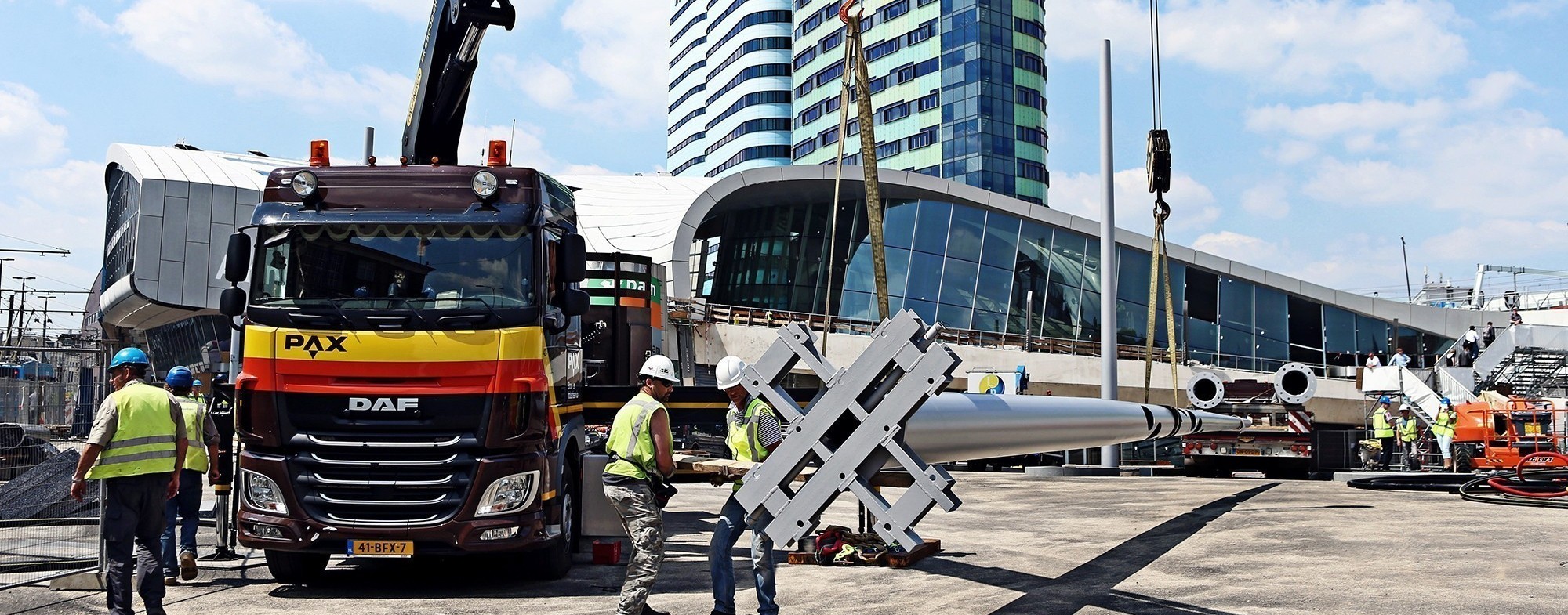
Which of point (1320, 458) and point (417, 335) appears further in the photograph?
point (1320, 458)

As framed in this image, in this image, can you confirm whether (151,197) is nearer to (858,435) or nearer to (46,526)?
(46,526)

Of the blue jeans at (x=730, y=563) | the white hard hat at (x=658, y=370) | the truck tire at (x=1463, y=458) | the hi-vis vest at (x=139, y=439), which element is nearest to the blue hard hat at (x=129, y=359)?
the hi-vis vest at (x=139, y=439)

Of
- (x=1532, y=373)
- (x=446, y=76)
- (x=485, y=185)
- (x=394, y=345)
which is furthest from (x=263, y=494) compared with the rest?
(x=1532, y=373)

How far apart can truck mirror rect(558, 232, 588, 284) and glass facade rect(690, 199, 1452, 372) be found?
34319mm

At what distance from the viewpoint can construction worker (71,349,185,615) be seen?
7328 millimetres

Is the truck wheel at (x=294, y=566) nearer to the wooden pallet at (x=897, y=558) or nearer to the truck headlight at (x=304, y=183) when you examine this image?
the truck headlight at (x=304, y=183)

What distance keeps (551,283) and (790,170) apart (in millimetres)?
34006

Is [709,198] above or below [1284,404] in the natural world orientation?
above

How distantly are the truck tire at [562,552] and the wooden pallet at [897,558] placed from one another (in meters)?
1.87

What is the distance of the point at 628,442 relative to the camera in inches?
282

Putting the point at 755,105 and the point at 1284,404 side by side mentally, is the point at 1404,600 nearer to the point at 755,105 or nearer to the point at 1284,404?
the point at 1284,404

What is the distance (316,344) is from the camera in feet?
27.7

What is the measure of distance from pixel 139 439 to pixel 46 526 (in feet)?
21.9

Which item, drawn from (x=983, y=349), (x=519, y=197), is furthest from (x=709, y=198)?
(x=519, y=197)
